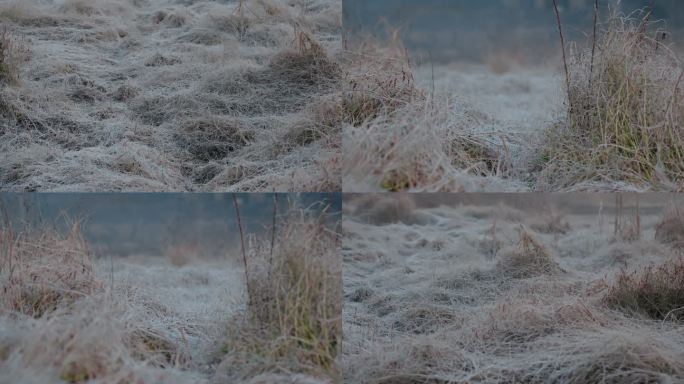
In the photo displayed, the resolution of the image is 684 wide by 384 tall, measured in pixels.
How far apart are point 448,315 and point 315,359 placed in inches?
30.7

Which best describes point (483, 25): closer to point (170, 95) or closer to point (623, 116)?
point (623, 116)

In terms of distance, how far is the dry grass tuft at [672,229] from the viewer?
3660 mm

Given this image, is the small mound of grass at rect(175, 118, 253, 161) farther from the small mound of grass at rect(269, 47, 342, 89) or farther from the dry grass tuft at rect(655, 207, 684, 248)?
the dry grass tuft at rect(655, 207, 684, 248)

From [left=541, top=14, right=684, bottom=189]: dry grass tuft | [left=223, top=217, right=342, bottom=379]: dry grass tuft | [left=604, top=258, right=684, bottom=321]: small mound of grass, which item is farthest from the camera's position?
[left=604, top=258, right=684, bottom=321]: small mound of grass

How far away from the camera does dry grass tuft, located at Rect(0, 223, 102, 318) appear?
3.04 metres

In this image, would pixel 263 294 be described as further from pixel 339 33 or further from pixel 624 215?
pixel 624 215

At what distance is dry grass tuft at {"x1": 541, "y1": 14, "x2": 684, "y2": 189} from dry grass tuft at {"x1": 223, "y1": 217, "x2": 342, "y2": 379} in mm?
1064

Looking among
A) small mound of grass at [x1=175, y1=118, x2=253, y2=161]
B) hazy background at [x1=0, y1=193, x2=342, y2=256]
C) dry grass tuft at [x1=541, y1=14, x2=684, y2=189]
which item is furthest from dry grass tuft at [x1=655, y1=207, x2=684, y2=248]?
small mound of grass at [x1=175, y1=118, x2=253, y2=161]

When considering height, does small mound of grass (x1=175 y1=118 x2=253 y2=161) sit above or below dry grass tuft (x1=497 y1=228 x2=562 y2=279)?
above

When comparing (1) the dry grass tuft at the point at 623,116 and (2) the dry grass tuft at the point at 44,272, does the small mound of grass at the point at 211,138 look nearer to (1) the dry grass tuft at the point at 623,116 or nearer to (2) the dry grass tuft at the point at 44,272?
(2) the dry grass tuft at the point at 44,272

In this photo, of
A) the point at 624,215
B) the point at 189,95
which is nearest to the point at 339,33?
the point at 189,95

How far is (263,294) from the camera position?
3.01 meters

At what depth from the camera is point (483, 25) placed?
5.15 m

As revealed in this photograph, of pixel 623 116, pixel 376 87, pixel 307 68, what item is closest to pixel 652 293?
pixel 623 116
